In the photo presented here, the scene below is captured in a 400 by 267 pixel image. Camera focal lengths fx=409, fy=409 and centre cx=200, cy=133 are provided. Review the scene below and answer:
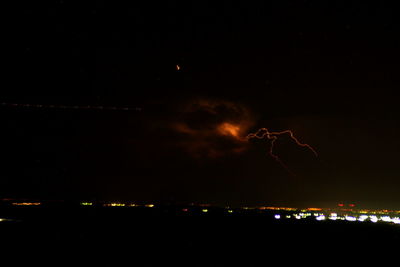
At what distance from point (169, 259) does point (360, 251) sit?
944 centimetres

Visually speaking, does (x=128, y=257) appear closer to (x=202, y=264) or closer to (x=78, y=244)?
(x=202, y=264)

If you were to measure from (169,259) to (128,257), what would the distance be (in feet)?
4.15

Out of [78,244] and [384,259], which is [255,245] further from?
[78,244]

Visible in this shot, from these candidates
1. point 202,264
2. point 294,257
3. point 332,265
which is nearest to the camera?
point 202,264

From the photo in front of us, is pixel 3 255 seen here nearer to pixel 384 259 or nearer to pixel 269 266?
pixel 269 266

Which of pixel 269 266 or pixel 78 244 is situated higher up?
pixel 78 244

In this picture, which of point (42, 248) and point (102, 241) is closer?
point (42, 248)

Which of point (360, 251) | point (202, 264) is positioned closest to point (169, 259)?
point (202, 264)

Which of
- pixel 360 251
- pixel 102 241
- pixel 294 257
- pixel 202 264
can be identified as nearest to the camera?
pixel 202 264

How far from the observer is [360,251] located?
57.4ft

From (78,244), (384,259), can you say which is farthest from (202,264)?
(384,259)

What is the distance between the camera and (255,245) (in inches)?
680

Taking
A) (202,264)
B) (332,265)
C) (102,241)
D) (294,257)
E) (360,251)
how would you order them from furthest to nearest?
1. (360,251)
2. (102,241)
3. (294,257)
4. (332,265)
5. (202,264)

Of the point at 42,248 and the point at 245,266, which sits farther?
the point at 42,248
